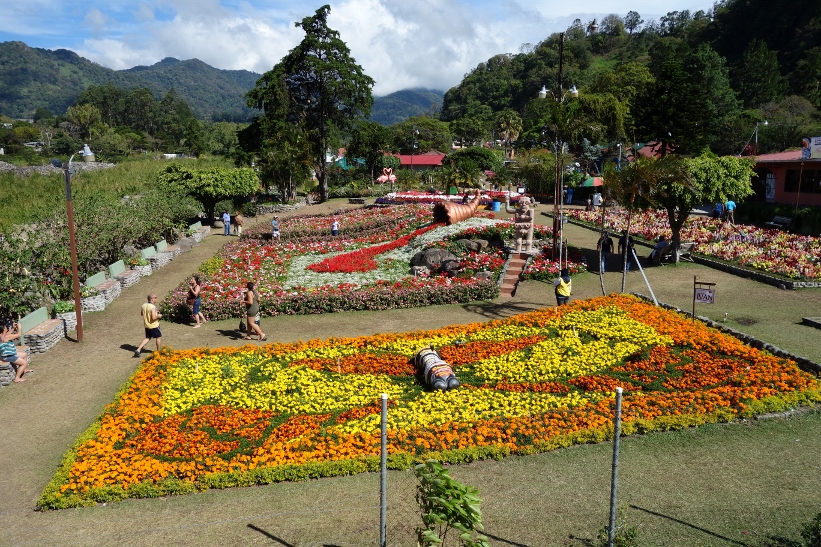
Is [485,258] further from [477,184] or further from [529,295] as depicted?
[477,184]

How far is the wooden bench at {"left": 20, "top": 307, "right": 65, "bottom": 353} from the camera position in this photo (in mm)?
14953

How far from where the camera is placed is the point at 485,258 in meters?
22.6

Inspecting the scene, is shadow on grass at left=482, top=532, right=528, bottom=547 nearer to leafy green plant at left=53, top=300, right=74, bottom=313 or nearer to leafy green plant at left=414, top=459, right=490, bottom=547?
leafy green plant at left=414, top=459, right=490, bottom=547

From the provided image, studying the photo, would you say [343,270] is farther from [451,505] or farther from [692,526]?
[451,505]

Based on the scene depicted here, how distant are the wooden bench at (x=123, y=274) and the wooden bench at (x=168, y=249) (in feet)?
15.9

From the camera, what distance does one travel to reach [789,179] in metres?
35.2

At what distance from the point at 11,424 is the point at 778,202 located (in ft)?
127

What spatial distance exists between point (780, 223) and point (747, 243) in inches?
333

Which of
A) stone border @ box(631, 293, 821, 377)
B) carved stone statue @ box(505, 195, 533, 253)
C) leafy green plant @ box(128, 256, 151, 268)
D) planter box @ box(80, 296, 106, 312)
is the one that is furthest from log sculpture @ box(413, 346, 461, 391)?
leafy green plant @ box(128, 256, 151, 268)

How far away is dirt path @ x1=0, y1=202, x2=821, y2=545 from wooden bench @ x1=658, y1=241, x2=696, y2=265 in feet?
2.71

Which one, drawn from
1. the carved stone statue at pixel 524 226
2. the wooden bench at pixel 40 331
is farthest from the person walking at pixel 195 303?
the carved stone statue at pixel 524 226

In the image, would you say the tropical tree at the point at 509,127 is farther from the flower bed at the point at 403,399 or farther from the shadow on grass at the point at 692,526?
the shadow on grass at the point at 692,526

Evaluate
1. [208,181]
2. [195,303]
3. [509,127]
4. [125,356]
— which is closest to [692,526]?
[125,356]

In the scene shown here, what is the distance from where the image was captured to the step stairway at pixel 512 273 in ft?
66.1
